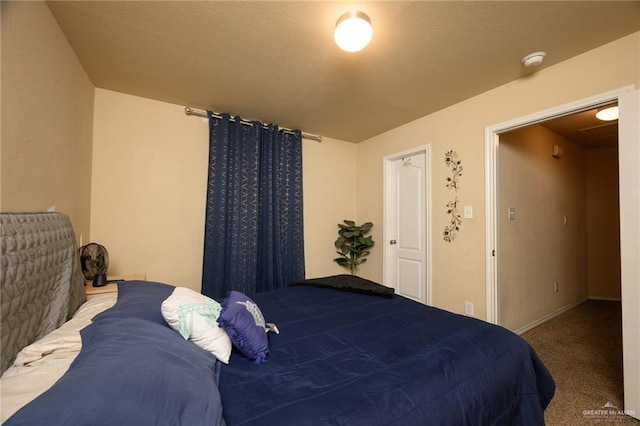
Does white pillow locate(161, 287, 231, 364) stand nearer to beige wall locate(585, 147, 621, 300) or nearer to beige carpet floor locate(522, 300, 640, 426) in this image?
beige carpet floor locate(522, 300, 640, 426)

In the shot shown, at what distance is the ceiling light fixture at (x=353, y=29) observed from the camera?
4.96 feet

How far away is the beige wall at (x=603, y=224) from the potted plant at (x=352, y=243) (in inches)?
150

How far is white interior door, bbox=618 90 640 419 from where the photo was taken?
1635 millimetres

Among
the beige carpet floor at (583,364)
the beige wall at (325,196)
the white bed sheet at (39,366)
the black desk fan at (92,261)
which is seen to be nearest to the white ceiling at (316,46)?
the beige wall at (325,196)

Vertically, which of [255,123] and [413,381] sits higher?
[255,123]

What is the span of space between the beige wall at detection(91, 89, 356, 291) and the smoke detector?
3.06m

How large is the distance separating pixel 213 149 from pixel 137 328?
232 cm

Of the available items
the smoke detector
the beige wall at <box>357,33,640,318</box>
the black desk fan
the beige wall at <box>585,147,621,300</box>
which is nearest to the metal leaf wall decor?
the beige wall at <box>357,33,640,318</box>

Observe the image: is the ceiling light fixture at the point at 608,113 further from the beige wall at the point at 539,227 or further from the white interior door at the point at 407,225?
the white interior door at the point at 407,225

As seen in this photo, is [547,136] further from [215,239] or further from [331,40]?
[215,239]

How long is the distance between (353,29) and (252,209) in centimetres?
211

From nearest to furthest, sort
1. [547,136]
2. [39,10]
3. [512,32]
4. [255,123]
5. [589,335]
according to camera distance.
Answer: [39,10] → [512,32] → [589,335] → [255,123] → [547,136]

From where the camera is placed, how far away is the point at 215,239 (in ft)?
9.36

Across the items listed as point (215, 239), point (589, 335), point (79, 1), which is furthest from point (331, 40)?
point (589, 335)
